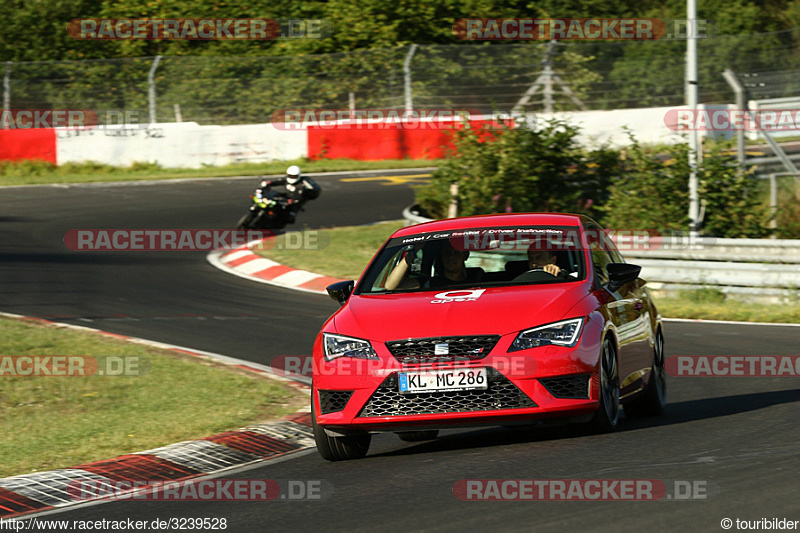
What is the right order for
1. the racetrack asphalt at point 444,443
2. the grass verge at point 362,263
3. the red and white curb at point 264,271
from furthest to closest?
the red and white curb at point 264,271
the grass verge at point 362,263
the racetrack asphalt at point 444,443

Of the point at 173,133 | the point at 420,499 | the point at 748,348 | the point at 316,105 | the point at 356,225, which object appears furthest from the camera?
the point at 316,105

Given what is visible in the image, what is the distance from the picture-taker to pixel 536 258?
8.45m

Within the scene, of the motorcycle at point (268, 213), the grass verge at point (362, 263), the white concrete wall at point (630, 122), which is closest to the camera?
the grass verge at point (362, 263)

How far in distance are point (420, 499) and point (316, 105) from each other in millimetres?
26690

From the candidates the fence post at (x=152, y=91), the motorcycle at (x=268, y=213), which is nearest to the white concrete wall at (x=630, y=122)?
the fence post at (x=152, y=91)

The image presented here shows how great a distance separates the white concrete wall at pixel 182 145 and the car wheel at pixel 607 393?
2314 centimetres

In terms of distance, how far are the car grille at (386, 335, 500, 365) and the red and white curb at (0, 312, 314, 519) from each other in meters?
1.46

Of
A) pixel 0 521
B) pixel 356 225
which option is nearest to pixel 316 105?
pixel 356 225

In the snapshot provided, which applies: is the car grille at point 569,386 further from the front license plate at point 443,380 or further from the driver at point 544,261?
the driver at point 544,261

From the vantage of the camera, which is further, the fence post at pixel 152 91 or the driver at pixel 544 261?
the fence post at pixel 152 91

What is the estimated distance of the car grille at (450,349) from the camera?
7246 millimetres

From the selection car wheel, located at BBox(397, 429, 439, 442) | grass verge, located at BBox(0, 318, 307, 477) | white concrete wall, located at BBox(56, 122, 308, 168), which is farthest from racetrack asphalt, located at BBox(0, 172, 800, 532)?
white concrete wall, located at BBox(56, 122, 308, 168)

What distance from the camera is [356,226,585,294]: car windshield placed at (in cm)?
829

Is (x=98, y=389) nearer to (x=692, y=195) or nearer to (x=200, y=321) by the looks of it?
(x=200, y=321)
